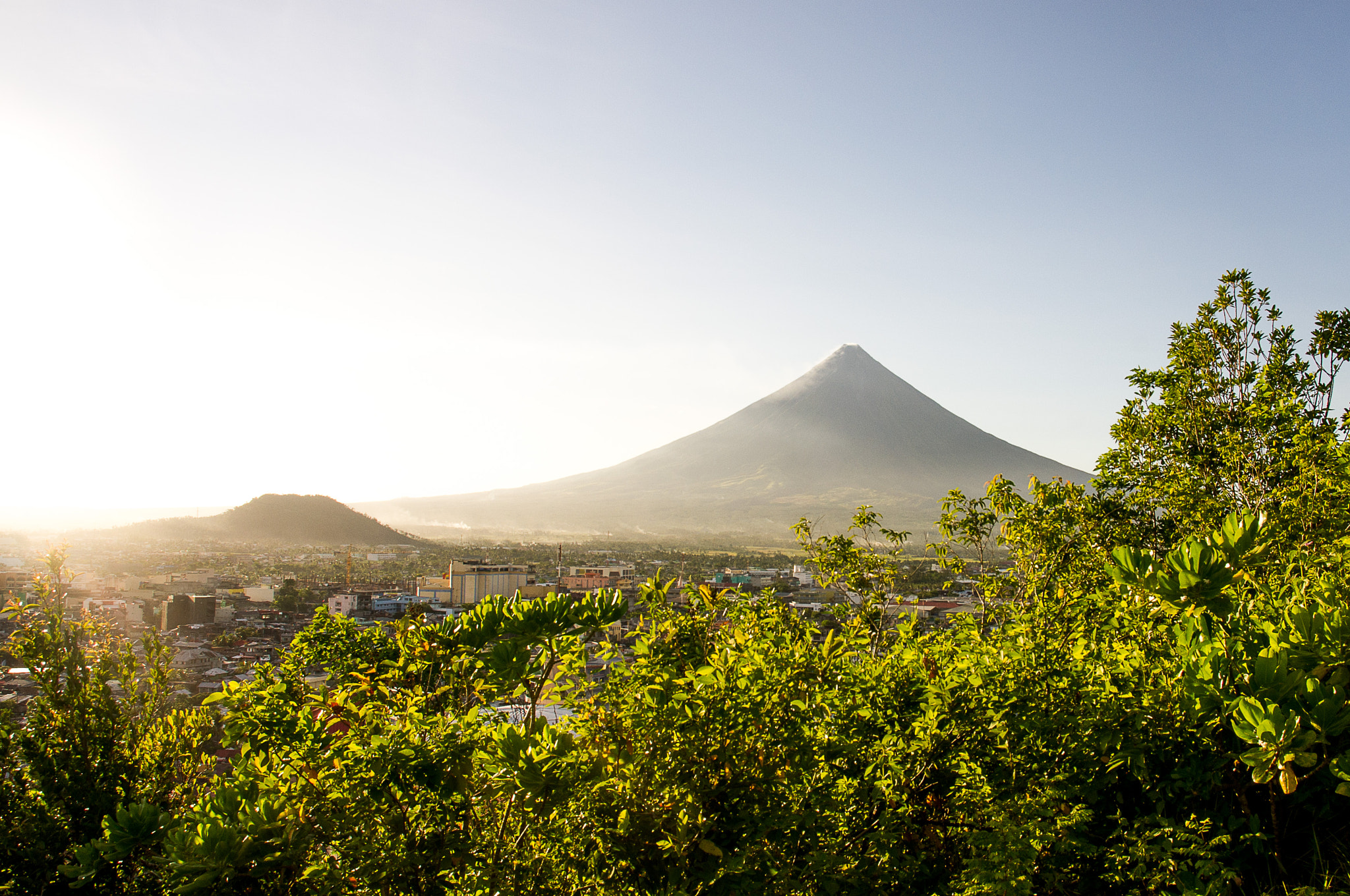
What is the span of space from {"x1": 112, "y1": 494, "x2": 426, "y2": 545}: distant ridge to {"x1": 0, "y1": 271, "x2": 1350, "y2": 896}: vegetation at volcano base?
39.8 meters

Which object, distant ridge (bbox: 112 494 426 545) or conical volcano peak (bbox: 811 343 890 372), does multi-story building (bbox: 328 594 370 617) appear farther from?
conical volcano peak (bbox: 811 343 890 372)

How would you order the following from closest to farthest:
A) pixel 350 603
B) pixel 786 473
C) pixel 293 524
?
1. pixel 350 603
2. pixel 293 524
3. pixel 786 473

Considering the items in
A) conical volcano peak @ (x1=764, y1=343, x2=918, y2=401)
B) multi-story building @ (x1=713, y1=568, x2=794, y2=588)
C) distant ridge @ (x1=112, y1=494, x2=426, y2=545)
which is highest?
conical volcano peak @ (x1=764, y1=343, x2=918, y2=401)

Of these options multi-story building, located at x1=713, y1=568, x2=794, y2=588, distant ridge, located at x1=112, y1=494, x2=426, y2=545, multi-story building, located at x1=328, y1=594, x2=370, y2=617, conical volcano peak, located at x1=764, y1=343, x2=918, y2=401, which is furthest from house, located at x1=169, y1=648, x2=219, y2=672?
conical volcano peak, located at x1=764, y1=343, x2=918, y2=401

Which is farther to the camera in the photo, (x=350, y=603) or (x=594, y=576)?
(x=594, y=576)

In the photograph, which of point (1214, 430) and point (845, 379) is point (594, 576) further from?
point (845, 379)

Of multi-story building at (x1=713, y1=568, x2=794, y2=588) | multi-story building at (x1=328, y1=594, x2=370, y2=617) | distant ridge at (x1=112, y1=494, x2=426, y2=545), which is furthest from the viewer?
distant ridge at (x1=112, y1=494, x2=426, y2=545)

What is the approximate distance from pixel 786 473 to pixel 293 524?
52483mm

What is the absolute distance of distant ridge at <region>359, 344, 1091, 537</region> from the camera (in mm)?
66250

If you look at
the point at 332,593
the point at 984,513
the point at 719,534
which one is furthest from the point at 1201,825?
the point at 719,534

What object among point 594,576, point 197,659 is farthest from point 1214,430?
point 594,576

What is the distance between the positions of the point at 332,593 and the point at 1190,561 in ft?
50.9

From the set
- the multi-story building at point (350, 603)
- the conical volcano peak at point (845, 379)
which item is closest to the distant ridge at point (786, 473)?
the conical volcano peak at point (845, 379)

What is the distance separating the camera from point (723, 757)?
66.7 inches
